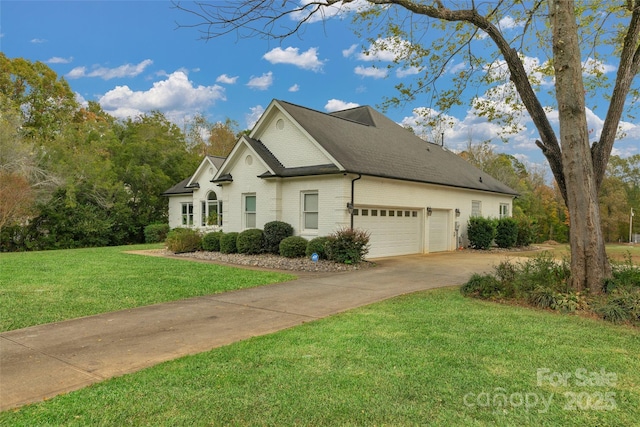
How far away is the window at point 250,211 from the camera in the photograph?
1725 cm

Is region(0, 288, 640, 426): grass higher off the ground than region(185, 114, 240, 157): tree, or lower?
lower

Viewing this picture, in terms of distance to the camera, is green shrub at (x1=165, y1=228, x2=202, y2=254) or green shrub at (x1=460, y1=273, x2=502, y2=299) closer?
green shrub at (x1=460, y1=273, x2=502, y2=299)

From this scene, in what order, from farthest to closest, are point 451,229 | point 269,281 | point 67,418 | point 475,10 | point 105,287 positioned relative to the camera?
point 451,229 < point 269,281 < point 105,287 < point 475,10 < point 67,418

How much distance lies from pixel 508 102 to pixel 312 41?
5706mm

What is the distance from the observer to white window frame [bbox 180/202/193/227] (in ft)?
82.9

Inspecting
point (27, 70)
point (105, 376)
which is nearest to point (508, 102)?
point (105, 376)

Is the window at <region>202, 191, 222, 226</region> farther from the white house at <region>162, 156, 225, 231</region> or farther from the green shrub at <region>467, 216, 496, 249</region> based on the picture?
the green shrub at <region>467, 216, 496, 249</region>

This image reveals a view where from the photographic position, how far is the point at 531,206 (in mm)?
35281

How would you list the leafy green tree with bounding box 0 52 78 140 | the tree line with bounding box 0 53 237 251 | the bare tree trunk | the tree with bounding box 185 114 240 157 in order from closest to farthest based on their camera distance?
the bare tree trunk → the tree line with bounding box 0 53 237 251 → the leafy green tree with bounding box 0 52 78 140 → the tree with bounding box 185 114 240 157

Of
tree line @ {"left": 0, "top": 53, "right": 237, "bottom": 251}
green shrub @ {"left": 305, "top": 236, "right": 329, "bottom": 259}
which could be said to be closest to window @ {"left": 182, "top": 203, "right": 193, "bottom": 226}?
tree line @ {"left": 0, "top": 53, "right": 237, "bottom": 251}

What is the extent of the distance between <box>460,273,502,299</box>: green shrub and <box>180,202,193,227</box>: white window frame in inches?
784

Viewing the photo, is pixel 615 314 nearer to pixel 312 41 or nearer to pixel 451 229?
pixel 312 41

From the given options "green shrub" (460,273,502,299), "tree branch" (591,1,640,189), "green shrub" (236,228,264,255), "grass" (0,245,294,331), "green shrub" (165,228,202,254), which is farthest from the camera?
"green shrub" (165,228,202,254)

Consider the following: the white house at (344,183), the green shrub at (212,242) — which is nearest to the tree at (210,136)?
the white house at (344,183)
